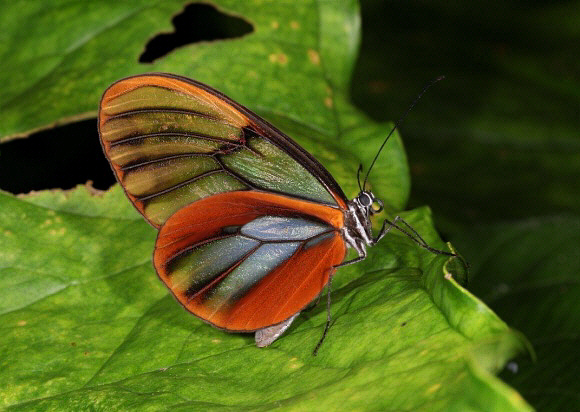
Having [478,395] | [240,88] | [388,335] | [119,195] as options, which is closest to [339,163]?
[240,88]

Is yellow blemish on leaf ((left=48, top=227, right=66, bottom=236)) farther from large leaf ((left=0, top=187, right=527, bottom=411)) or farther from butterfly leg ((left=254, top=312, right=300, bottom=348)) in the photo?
butterfly leg ((left=254, top=312, right=300, bottom=348))

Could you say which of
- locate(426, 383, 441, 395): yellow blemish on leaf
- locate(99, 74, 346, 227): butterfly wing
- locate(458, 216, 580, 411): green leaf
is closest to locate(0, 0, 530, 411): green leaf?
locate(426, 383, 441, 395): yellow blemish on leaf

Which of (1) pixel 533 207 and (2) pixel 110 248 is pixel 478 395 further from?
(1) pixel 533 207

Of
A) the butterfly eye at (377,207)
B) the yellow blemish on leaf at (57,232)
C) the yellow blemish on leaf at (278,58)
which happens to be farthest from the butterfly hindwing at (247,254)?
the yellow blemish on leaf at (278,58)

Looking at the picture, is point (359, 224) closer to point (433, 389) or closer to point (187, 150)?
point (187, 150)

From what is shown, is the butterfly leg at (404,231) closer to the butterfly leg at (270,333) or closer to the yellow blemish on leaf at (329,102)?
the butterfly leg at (270,333)
